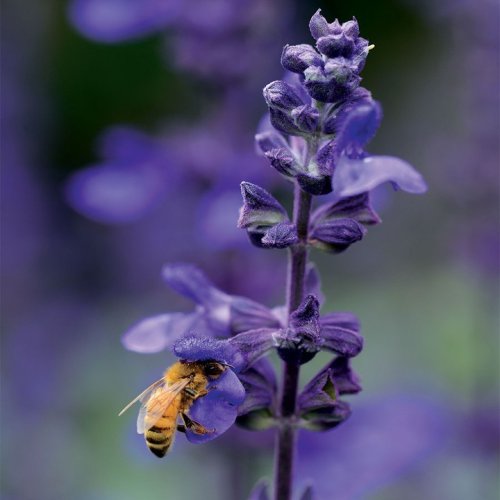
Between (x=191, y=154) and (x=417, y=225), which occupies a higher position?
(x=417, y=225)

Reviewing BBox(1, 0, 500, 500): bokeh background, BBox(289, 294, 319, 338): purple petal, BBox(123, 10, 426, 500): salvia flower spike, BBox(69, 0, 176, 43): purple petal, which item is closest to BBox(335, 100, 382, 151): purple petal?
BBox(123, 10, 426, 500): salvia flower spike

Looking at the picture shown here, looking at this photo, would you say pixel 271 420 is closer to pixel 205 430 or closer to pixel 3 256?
pixel 205 430

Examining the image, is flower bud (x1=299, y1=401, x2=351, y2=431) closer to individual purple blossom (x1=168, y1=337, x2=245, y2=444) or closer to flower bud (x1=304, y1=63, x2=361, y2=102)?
individual purple blossom (x1=168, y1=337, x2=245, y2=444)

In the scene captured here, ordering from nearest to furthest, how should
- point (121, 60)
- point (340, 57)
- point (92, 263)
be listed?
point (340, 57) → point (92, 263) → point (121, 60)

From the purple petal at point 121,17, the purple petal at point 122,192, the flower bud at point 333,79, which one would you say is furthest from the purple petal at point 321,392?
the purple petal at point 121,17

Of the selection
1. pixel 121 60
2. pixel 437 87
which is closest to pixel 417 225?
pixel 437 87

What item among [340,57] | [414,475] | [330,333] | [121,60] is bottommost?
[330,333]
